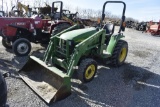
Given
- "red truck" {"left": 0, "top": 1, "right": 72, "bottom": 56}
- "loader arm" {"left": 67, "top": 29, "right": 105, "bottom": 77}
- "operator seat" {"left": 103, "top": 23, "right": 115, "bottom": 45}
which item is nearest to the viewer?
"loader arm" {"left": 67, "top": 29, "right": 105, "bottom": 77}

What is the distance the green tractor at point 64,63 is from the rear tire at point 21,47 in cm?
202

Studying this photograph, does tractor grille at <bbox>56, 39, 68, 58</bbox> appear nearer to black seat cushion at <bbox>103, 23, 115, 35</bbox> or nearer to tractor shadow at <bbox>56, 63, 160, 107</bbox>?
tractor shadow at <bbox>56, 63, 160, 107</bbox>

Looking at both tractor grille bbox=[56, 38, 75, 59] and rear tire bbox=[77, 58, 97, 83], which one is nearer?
rear tire bbox=[77, 58, 97, 83]

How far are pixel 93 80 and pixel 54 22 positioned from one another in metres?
4.12

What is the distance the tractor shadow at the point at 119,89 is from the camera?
411 cm

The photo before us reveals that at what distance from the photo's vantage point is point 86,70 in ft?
15.2

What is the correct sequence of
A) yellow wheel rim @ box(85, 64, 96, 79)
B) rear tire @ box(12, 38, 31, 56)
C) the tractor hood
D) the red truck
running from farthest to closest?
the red truck < rear tire @ box(12, 38, 31, 56) < the tractor hood < yellow wheel rim @ box(85, 64, 96, 79)

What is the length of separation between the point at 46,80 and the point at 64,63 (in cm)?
56

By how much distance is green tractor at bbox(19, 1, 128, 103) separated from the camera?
4039 mm

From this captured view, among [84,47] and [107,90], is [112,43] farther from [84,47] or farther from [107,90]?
[107,90]

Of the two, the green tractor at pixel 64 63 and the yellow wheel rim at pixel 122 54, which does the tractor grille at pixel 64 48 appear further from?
the yellow wheel rim at pixel 122 54

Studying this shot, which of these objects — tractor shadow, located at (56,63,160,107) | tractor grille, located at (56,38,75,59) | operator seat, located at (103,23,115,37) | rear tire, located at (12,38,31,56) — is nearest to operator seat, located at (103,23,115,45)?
operator seat, located at (103,23,115,37)

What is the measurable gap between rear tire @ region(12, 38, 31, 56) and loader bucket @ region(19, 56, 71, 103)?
2.03 m

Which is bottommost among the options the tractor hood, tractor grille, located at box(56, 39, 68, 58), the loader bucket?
the loader bucket
